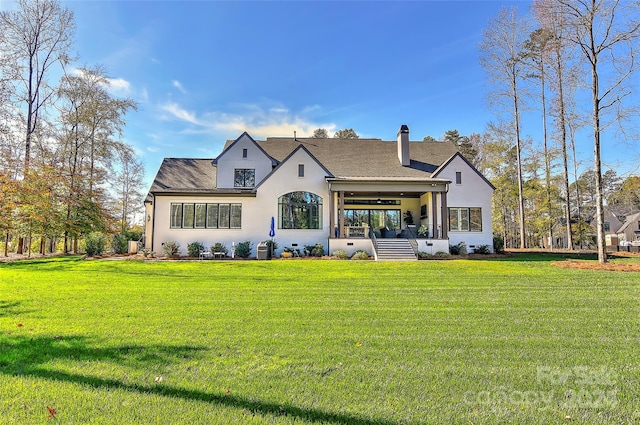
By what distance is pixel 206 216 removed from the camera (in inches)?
758

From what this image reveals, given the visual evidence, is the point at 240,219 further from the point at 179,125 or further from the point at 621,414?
the point at 621,414

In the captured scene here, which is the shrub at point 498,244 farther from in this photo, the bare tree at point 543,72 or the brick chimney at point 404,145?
the bare tree at point 543,72

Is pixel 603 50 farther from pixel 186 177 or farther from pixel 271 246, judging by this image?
pixel 186 177

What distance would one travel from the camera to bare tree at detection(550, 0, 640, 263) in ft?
44.8

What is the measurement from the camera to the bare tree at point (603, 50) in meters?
13.7

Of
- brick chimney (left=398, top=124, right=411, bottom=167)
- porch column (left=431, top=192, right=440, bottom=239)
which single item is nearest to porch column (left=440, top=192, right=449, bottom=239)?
porch column (left=431, top=192, right=440, bottom=239)

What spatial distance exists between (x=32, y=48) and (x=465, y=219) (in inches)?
1152

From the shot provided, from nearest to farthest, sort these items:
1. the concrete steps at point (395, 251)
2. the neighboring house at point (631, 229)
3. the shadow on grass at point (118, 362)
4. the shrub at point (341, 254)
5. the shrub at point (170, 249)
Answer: the shadow on grass at point (118, 362)
the concrete steps at point (395, 251)
the shrub at point (341, 254)
the shrub at point (170, 249)
the neighboring house at point (631, 229)

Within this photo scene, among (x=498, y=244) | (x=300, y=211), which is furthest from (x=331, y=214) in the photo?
(x=498, y=244)

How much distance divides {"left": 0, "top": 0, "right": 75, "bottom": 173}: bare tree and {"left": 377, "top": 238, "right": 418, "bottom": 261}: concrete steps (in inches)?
825

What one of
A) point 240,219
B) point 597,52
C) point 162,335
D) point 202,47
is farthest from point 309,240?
point 597,52

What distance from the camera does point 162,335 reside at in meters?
4.61

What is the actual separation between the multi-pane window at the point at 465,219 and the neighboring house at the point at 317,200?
58 millimetres

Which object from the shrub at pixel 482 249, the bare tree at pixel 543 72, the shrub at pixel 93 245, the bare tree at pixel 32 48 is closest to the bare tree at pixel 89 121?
the bare tree at pixel 32 48
